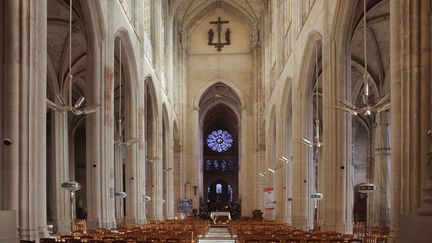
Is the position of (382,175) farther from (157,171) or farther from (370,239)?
(370,239)

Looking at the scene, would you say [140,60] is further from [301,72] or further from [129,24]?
[301,72]

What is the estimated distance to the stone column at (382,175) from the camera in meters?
33.8

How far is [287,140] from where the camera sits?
36.2 meters

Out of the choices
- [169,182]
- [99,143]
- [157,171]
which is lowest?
[169,182]

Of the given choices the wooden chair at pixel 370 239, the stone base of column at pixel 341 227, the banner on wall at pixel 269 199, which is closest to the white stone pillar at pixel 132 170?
the stone base of column at pixel 341 227

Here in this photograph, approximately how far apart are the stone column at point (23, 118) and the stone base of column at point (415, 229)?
8.82m

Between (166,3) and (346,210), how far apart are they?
2948 centimetres

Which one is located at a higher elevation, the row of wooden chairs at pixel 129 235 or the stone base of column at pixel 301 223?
the row of wooden chairs at pixel 129 235

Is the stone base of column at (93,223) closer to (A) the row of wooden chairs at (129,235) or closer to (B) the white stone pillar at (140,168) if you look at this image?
(A) the row of wooden chairs at (129,235)

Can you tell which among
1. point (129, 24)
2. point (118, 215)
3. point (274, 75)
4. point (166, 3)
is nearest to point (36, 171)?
point (129, 24)

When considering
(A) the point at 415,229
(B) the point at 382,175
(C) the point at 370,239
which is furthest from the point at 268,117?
(A) the point at 415,229

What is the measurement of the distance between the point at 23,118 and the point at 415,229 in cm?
948

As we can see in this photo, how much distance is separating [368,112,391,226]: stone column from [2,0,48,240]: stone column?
23.9 metres

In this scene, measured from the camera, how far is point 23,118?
1344 cm
